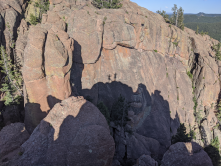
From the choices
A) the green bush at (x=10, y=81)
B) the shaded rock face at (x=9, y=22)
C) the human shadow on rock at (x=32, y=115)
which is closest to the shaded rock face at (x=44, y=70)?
the human shadow on rock at (x=32, y=115)

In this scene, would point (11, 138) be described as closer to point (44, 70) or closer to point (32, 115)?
point (32, 115)

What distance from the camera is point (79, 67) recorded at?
26719 mm

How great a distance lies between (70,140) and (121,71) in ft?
75.9

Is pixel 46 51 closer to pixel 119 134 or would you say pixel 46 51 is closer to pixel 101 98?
pixel 101 98

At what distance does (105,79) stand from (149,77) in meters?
13.7

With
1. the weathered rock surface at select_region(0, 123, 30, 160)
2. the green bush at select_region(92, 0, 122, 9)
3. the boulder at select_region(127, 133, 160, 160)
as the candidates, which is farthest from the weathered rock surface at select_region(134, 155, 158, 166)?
the green bush at select_region(92, 0, 122, 9)

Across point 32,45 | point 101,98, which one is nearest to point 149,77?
point 101,98

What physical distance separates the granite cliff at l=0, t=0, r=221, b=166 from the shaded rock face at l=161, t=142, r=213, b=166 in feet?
0.39

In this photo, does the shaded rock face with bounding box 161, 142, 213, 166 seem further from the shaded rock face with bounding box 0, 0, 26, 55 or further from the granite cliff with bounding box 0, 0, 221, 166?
the shaded rock face with bounding box 0, 0, 26, 55

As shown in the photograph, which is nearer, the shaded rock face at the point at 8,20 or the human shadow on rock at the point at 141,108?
the shaded rock face at the point at 8,20

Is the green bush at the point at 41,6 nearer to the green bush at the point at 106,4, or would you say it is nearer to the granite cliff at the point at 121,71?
the granite cliff at the point at 121,71

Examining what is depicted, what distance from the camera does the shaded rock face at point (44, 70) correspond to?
17859 mm

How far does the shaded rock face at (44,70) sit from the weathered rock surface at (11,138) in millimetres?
2706

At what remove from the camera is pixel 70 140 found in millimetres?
12250
